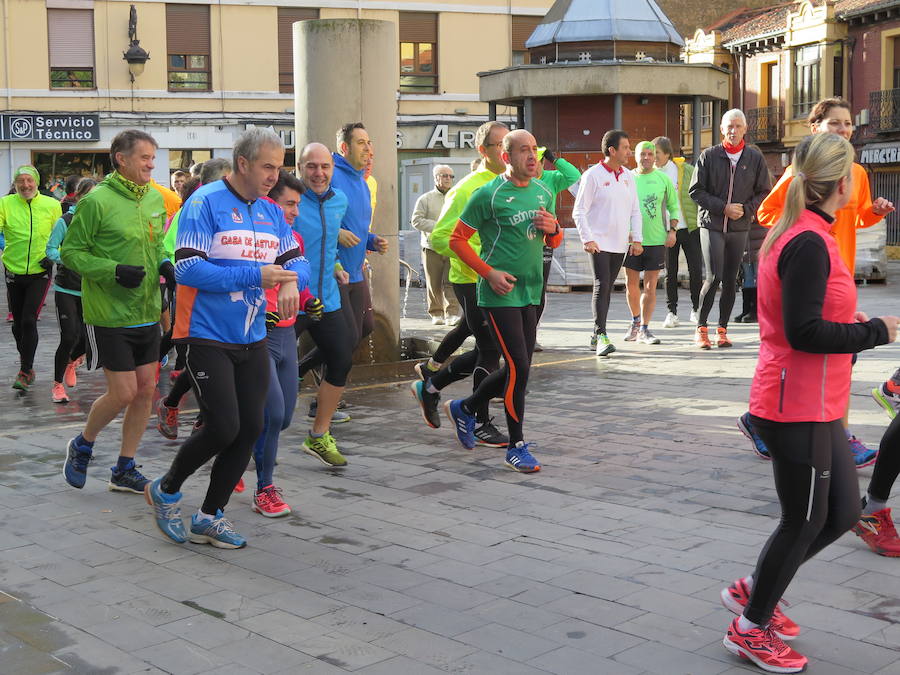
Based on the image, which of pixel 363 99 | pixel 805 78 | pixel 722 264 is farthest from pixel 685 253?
pixel 805 78

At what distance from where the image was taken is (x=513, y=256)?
736 cm

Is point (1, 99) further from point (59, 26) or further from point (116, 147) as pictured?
point (116, 147)

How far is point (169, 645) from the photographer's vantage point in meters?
4.43

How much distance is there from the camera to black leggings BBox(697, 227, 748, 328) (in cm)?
1176

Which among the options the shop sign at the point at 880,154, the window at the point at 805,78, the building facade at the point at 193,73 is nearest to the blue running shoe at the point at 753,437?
the building facade at the point at 193,73

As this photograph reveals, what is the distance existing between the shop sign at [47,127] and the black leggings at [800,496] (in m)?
32.3

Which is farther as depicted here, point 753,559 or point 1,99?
point 1,99

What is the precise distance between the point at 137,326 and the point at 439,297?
911cm

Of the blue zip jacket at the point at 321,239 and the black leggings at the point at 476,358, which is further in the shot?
the black leggings at the point at 476,358

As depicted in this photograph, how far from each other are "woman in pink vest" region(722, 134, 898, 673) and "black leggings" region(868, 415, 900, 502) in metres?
1.27

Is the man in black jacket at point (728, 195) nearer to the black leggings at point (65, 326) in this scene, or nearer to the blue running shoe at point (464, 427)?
the blue running shoe at point (464, 427)

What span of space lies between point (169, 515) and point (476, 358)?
2.97m

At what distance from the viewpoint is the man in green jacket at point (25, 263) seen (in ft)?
35.4

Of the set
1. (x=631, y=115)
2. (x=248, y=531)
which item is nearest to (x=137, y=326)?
(x=248, y=531)
